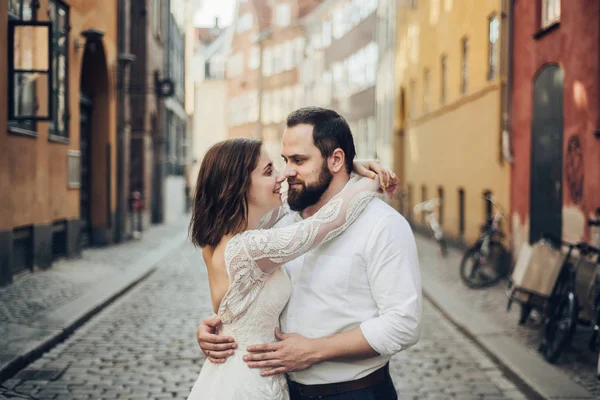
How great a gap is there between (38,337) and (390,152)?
2483cm

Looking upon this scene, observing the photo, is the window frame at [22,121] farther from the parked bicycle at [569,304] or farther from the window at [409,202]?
the window at [409,202]

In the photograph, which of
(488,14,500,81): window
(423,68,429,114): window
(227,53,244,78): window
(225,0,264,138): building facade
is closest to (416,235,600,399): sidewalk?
(488,14,500,81): window

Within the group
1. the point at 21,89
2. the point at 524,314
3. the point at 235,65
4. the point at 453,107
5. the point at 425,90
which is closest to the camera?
the point at 524,314

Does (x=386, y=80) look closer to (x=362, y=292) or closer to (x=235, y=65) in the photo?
(x=362, y=292)

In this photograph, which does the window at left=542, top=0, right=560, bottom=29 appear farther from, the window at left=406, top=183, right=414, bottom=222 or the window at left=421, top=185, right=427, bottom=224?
the window at left=406, top=183, right=414, bottom=222

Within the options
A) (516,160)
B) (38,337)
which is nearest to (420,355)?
(38,337)

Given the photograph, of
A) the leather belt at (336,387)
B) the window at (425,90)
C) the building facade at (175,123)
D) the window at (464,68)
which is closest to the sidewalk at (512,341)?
the leather belt at (336,387)

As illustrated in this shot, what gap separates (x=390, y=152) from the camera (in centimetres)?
3216

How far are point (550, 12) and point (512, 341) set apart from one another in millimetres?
6275

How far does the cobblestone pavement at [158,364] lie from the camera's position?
6.61 metres

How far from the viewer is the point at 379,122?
35688 mm

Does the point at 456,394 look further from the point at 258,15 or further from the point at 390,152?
the point at 258,15

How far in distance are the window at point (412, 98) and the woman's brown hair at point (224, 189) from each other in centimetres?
2499

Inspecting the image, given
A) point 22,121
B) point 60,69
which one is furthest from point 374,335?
point 60,69
